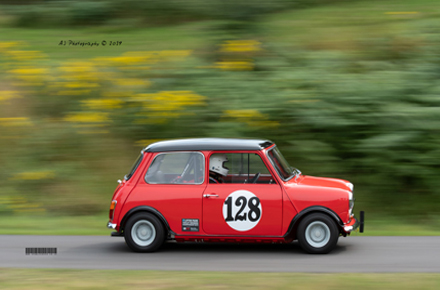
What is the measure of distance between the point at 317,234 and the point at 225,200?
1.29 meters

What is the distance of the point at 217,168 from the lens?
26.0ft

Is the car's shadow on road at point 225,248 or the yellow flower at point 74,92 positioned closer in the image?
the car's shadow on road at point 225,248

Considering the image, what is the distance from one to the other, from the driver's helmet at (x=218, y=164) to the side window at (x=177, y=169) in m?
0.12

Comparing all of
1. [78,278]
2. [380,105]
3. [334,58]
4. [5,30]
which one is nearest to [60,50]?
[5,30]

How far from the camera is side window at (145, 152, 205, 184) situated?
785 centimetres

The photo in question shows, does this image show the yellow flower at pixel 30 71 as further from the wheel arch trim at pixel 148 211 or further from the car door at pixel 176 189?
the wheel arch trim at pixel 148 211

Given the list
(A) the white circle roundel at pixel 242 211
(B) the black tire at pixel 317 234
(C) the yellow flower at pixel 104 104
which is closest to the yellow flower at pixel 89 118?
(C) the yellow flower at pixel 104 104

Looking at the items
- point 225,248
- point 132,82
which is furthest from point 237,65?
point 225,248

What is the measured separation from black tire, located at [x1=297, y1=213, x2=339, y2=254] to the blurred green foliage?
11.2ft

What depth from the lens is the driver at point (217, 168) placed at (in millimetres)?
7848

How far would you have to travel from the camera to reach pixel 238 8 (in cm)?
1694

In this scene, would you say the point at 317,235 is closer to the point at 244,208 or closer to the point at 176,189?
the point at 244,208

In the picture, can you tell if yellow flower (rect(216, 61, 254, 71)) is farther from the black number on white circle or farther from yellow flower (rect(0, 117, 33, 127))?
the black number on white circle

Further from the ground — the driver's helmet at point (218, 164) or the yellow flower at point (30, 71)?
the yellow flower at point (30, 71)
